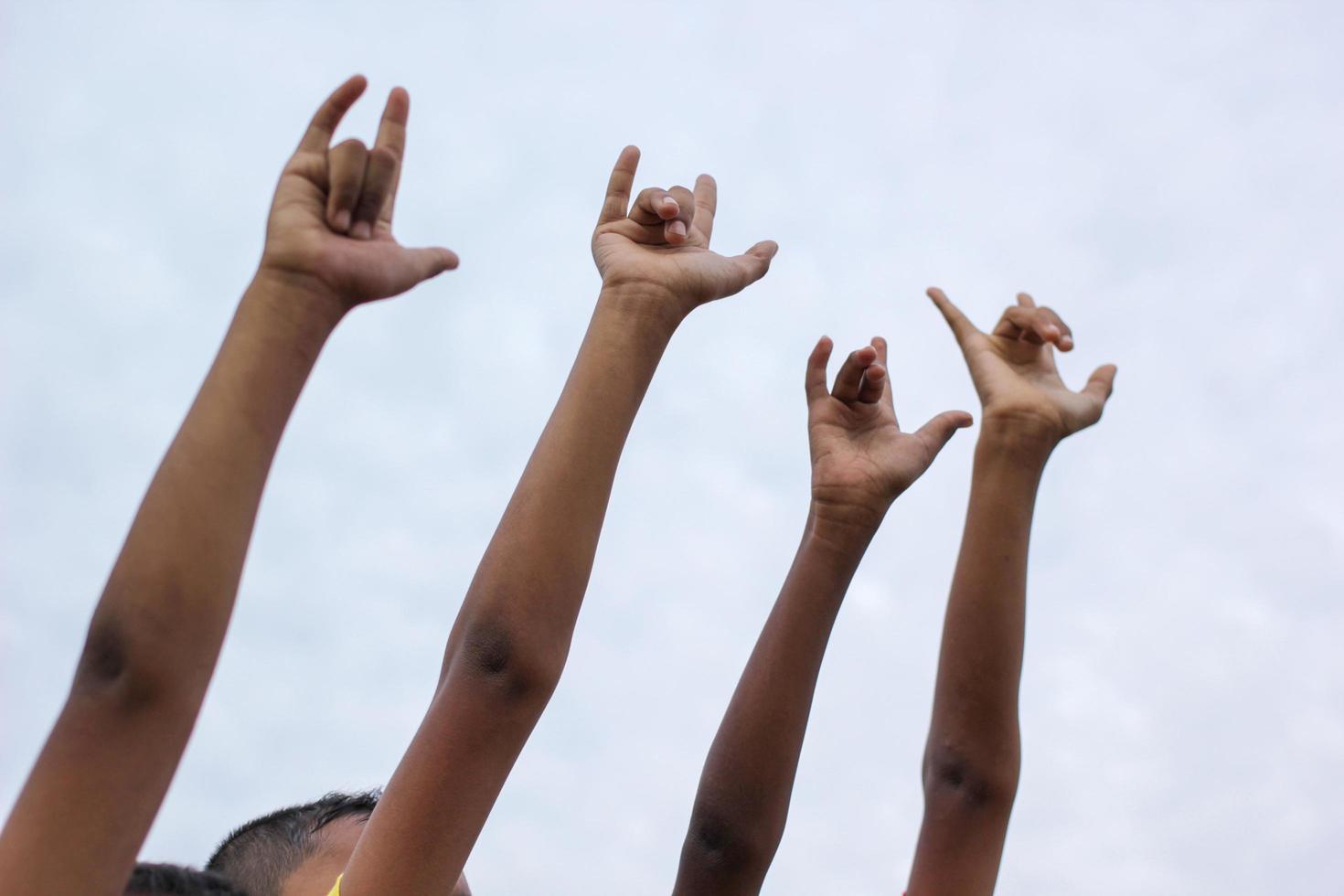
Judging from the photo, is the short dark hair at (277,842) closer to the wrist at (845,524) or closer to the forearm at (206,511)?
the wrist at (845,524)

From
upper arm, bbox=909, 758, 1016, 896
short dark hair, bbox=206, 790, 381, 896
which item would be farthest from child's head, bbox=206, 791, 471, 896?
upper arm, bbox=909, 758, 1016, 896

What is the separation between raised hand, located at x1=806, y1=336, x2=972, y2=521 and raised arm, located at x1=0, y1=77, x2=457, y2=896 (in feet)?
5.11

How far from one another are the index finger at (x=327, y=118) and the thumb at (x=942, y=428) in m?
1.73

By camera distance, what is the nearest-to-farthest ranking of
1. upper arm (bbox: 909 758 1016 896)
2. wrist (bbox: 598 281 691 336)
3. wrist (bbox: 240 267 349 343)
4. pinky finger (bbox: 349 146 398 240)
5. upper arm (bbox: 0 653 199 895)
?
1. upper arm (bbox: 0 653 199 895)
2. wrist (bbox: 240 267 349 343)
3. pinky finger (bbox: 349 146 398 240)
4. wrist (bbox: 598 281 691 336)
5. upper arm (bbox: 909 758 1016 896)

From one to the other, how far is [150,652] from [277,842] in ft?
5.92

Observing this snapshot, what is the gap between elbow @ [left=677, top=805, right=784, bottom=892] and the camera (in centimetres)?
304

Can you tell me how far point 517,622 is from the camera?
233cm

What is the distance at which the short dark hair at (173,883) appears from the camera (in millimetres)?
2816

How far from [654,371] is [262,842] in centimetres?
164

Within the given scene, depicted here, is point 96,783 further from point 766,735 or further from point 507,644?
point 766,735

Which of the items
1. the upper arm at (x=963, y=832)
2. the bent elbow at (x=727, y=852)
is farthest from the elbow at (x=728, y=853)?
the upper arm at (x=963, y=832)

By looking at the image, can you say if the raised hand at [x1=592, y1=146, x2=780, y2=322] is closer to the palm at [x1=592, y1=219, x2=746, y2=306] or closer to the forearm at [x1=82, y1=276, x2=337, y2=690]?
the palm at [x1=592, y1=219, x2=746, y2=306]

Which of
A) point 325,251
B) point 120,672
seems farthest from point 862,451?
point 120,672

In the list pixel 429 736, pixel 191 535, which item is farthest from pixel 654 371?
pixel 191 535
